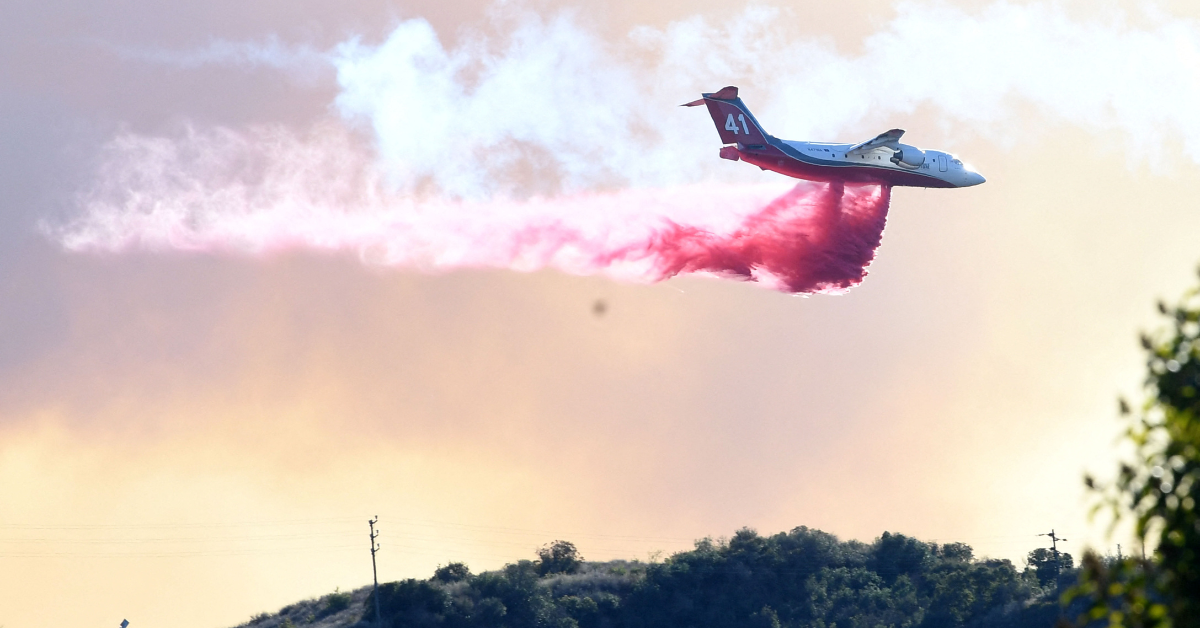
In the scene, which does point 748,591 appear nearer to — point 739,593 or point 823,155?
point 739,593

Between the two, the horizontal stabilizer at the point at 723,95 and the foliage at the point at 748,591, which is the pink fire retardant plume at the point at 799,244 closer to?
the horizontal stabilizer at the point at 723,95

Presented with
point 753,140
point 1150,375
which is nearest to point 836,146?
point 753,140

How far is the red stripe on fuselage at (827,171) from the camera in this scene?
8500 cm

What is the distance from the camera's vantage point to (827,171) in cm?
8625

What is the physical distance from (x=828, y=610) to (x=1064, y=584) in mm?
19223

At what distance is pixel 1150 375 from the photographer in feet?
64.3

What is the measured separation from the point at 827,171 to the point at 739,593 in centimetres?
5768

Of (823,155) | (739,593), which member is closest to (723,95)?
(823,155)

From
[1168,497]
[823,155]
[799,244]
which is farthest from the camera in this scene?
[799,244]

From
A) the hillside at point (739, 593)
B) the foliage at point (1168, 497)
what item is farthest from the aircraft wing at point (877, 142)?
the foliage at point (1168, 497)

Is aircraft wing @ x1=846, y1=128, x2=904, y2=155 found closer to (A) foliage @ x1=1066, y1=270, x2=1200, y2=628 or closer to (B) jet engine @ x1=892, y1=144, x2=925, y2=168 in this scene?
(B) jet engine @ x1=892, y1=144, x2=925, y2=168

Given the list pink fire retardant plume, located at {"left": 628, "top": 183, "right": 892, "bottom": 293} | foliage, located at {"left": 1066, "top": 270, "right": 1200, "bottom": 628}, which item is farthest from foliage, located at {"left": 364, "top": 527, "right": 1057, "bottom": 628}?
foliage, located at {"left": 1066, "top": 270, "right": 1200, "bottom": 628}

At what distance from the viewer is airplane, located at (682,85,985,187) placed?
85250mm

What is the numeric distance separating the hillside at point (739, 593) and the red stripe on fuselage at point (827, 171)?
43.8 metres
